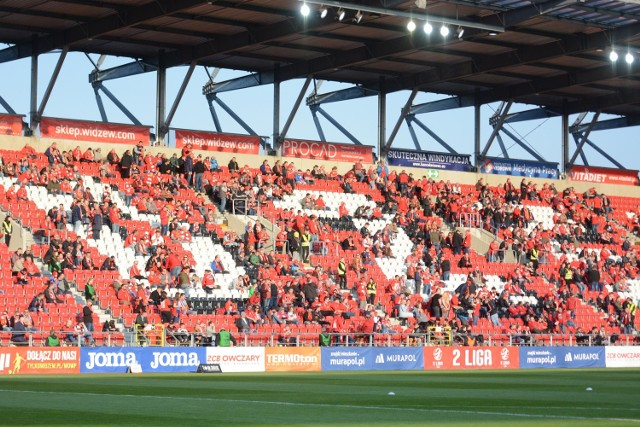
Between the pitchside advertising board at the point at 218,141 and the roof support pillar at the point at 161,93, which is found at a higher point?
the roof support pillar at the point at 161,93

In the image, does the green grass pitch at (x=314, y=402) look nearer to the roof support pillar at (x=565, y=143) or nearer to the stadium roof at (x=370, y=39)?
the stadium roof at (x=370, y=39)

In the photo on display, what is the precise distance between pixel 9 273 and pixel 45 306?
209 centimetres

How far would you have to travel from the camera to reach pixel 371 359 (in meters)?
39.3

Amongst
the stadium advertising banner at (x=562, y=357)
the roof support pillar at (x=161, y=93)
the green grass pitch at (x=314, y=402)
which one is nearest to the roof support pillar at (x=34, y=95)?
the roof support pillar at (x=161, y=93)

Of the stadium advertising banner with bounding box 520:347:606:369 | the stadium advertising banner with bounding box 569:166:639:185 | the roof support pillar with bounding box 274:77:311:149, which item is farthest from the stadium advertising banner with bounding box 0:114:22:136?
the stadium advertising banner with bounding box 569:166:639:185

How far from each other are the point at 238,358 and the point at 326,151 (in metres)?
19.3

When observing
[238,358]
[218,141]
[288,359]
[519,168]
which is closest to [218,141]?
[218,141]

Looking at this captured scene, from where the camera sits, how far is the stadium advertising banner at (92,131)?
46.2 m

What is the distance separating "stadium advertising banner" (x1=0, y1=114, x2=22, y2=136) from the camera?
44.8 meters

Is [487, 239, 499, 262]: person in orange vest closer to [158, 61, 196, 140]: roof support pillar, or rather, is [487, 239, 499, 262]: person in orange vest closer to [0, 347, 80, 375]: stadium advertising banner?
[158, 61, 196, 140]: roof support pillar

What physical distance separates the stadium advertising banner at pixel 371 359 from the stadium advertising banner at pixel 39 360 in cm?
885

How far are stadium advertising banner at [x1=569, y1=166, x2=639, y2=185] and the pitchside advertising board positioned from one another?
1956cm

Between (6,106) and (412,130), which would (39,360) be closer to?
(6,106)

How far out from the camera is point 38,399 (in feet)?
64.8
